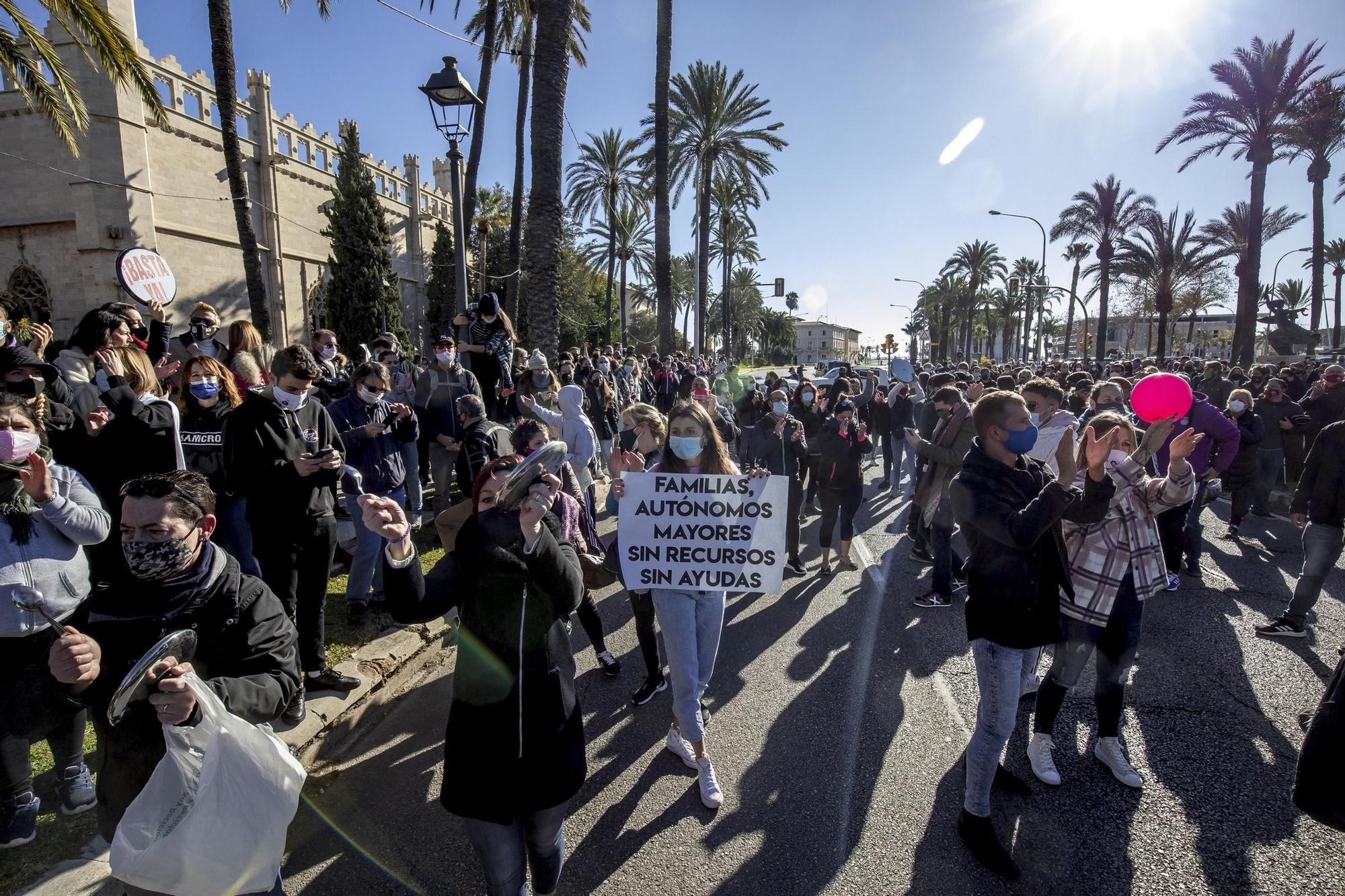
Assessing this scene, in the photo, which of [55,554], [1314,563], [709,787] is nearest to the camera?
[55,554]

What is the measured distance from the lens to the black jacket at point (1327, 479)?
495 centimetres

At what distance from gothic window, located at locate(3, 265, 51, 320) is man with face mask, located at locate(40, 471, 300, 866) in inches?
981

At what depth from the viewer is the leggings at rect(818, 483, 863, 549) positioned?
707cm

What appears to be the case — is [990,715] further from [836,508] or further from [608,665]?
[836,508]

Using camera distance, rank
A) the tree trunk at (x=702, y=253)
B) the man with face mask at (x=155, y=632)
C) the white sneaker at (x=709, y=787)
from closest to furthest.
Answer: the man with face mask at (x=155, y=632) → the white sneaker at (x=709, y=787) → the tree trunk at (x=702, y=253)

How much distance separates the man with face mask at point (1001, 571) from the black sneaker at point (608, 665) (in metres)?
2.43

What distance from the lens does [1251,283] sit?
21.5 metres

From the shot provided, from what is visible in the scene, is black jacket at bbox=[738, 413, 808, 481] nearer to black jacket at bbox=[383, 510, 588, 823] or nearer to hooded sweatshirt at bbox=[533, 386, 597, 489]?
hooded sweatshirt at bbox=[533, 386, 597, 489]

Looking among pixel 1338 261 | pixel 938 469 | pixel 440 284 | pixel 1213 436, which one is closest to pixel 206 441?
pixel 938 469

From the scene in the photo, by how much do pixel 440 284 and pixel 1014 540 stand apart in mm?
33820

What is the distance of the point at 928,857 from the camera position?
2.95m

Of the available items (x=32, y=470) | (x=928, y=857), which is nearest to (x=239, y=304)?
(x=32, y=470)

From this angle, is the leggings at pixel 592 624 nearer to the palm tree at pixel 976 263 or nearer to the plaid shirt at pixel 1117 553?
the plaid shirt at pixel 1117 553

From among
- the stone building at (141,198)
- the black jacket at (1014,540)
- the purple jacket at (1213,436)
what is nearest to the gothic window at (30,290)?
the stone building at (141,198)
